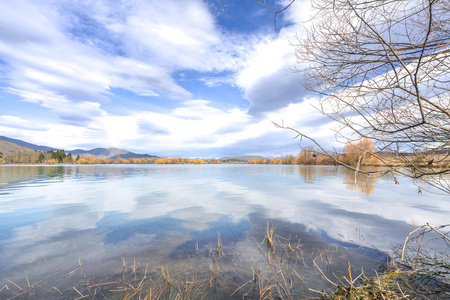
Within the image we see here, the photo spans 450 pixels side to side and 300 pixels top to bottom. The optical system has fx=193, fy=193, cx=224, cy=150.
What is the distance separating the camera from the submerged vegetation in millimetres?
3348

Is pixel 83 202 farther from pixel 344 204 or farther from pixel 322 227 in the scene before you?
pixel 344 204

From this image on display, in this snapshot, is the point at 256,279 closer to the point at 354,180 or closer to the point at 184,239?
the point at 184,239

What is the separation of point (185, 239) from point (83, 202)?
876cm

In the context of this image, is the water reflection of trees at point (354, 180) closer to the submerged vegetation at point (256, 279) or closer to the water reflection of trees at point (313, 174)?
the water reflection of trees at point (313, 174)

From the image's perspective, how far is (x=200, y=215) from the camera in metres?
8.66

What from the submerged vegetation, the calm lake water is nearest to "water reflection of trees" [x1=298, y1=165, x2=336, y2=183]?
the calm lake water

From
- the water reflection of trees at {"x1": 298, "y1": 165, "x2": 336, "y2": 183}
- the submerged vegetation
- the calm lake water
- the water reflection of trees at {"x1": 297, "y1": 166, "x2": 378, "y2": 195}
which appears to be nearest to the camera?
the submerged vegetation

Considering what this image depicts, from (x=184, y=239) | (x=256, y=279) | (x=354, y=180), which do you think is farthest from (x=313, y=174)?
(x=256, y=279)

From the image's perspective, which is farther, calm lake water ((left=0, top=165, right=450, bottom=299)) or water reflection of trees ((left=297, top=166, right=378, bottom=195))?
water reflection of trees ((left=297, top=166, right=378, bottom=195))

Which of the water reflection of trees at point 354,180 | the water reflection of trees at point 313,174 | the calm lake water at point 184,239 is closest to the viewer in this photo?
the calm lake water at point 184,239

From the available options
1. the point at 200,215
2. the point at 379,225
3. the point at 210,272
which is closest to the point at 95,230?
the point at 200,215

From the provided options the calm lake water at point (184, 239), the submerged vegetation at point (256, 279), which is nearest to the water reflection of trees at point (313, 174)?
the calm lake water at point (184, 239)

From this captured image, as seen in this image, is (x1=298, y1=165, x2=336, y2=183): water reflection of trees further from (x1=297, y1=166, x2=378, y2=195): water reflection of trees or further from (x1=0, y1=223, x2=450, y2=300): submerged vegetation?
(x1=0, y1=223, x2=450, y2=300): submerged vegetation

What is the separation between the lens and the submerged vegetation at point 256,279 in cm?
335
